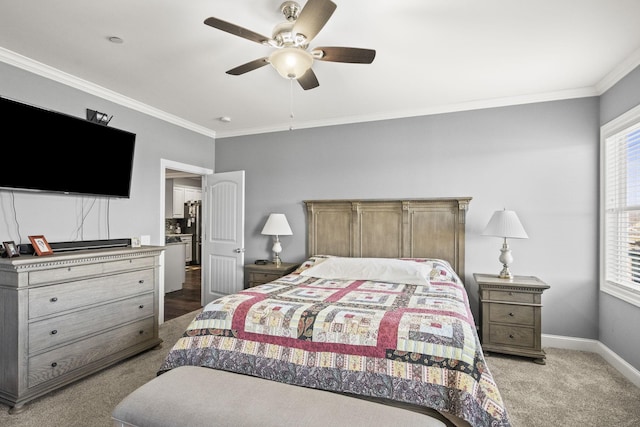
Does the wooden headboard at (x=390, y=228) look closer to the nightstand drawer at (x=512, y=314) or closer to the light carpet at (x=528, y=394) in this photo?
the nightstand drawer at (x=512, y=314)

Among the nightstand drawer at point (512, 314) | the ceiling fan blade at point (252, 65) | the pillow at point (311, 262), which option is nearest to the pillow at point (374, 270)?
the pillow at point (311, 262)

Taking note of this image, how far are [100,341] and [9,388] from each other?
23.8 inches

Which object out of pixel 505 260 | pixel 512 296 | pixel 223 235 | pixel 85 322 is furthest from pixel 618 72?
pixel 85 322

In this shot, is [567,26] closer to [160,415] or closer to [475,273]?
[475,273]

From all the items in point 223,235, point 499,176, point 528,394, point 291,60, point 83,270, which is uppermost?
point 291,60

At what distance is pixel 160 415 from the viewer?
1.41 meters

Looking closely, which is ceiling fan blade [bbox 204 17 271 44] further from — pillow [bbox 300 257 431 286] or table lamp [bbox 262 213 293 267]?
Answer: table lamp [bbox 262 213 293 267]

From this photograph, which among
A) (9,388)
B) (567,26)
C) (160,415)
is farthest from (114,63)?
(567,26)

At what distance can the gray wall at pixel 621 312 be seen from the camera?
2664 millimetres

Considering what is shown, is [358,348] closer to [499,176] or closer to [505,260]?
[505,260]

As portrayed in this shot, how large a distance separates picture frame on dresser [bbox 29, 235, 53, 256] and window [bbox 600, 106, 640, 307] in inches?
183

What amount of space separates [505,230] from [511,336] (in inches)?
39.2

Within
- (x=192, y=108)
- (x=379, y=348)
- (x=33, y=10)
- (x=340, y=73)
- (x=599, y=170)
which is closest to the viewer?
(x=379, y=348)

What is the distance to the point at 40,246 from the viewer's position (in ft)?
8.48
